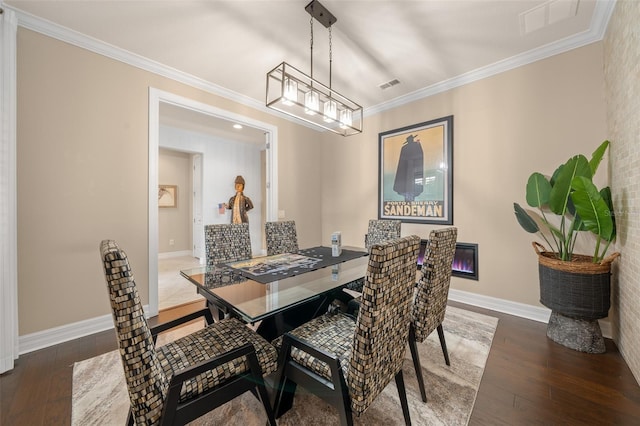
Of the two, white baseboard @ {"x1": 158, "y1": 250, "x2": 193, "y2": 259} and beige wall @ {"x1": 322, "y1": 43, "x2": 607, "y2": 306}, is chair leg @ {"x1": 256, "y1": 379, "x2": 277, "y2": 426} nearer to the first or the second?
beige wall @ {"x1": 322, "y1": 43, "x2": 607, "y2": 306}

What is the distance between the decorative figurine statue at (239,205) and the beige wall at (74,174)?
2871mm

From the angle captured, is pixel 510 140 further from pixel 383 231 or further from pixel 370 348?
pixel 370 348

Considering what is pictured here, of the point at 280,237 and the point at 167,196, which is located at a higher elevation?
the point at 167,196

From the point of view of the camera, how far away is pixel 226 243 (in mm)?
2578

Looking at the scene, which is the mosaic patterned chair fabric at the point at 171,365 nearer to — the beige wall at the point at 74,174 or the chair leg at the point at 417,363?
the chair leg at the point at 417,363

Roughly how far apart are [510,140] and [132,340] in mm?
3644

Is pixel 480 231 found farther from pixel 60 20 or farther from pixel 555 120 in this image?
pixel 60 20

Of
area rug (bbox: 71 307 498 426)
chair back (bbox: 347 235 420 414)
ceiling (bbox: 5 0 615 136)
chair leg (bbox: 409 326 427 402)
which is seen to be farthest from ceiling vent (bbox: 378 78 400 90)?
area rug (bbox: 71 307 498 426)

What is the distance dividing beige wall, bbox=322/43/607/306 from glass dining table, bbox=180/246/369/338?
5.59 feet

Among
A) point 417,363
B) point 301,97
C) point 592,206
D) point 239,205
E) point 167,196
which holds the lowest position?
point 417,363

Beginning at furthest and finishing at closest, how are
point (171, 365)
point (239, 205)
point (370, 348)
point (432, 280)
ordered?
point (239, 205) → point (432, 280) → point (171, 365) → point (370, 348)

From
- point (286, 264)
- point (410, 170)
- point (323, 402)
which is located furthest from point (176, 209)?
point (323, 402)

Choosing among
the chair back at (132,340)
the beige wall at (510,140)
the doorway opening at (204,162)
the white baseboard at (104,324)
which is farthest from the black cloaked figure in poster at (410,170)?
the chair back at (132,340)

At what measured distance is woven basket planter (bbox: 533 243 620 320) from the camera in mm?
2018
